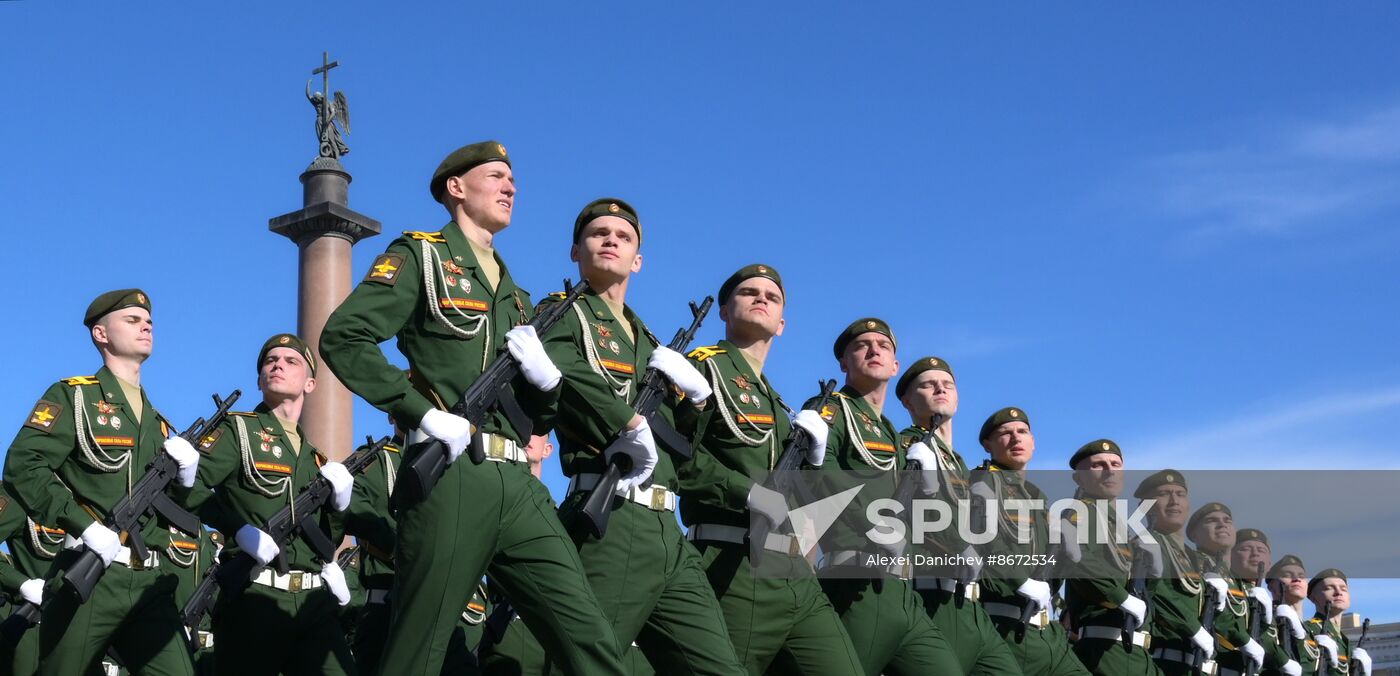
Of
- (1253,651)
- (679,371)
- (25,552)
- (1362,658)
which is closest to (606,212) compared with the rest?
(679,371)

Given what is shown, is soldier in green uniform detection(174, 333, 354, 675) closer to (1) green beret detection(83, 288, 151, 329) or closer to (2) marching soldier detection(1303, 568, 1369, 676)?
(1) green beret detection(83, 288, 151, 329)

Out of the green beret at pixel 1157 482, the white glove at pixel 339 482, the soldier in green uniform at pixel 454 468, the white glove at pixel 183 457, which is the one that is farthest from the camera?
the green beret at pixel 1157 482

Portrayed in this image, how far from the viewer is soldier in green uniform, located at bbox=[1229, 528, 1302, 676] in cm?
1428

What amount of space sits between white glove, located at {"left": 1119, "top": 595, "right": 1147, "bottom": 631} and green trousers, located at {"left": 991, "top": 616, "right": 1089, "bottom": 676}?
79 centimetres

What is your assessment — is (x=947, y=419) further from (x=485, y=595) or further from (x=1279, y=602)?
(x=1279, y=602)

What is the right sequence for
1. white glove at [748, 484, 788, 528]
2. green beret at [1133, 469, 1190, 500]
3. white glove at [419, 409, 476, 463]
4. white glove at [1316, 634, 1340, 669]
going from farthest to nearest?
white glove at [1316, 634, 1340, 669]
green beret at [1133, 469, 1190, 500]
white glove at [748, 484, 788, 528]
white glove at [419, 409, 476, 463]

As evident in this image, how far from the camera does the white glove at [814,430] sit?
26.6 feet

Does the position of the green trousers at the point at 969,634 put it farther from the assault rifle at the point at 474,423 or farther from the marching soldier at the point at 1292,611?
the marching soldier at the point at 1292,611

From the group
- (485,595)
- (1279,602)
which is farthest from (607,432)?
(1279,602)

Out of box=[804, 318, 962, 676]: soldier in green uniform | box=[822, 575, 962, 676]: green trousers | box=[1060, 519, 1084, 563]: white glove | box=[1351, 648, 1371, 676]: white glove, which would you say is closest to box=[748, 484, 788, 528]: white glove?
box=[804, 318, 962, 676]: soldier in green uniform

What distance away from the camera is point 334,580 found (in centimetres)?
895

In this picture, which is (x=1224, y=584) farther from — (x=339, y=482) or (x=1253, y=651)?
(x=339, y=482)

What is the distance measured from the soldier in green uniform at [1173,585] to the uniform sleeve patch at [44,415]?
733cm

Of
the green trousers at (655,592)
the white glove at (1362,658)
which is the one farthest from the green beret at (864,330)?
the white glove at (1362,658)
